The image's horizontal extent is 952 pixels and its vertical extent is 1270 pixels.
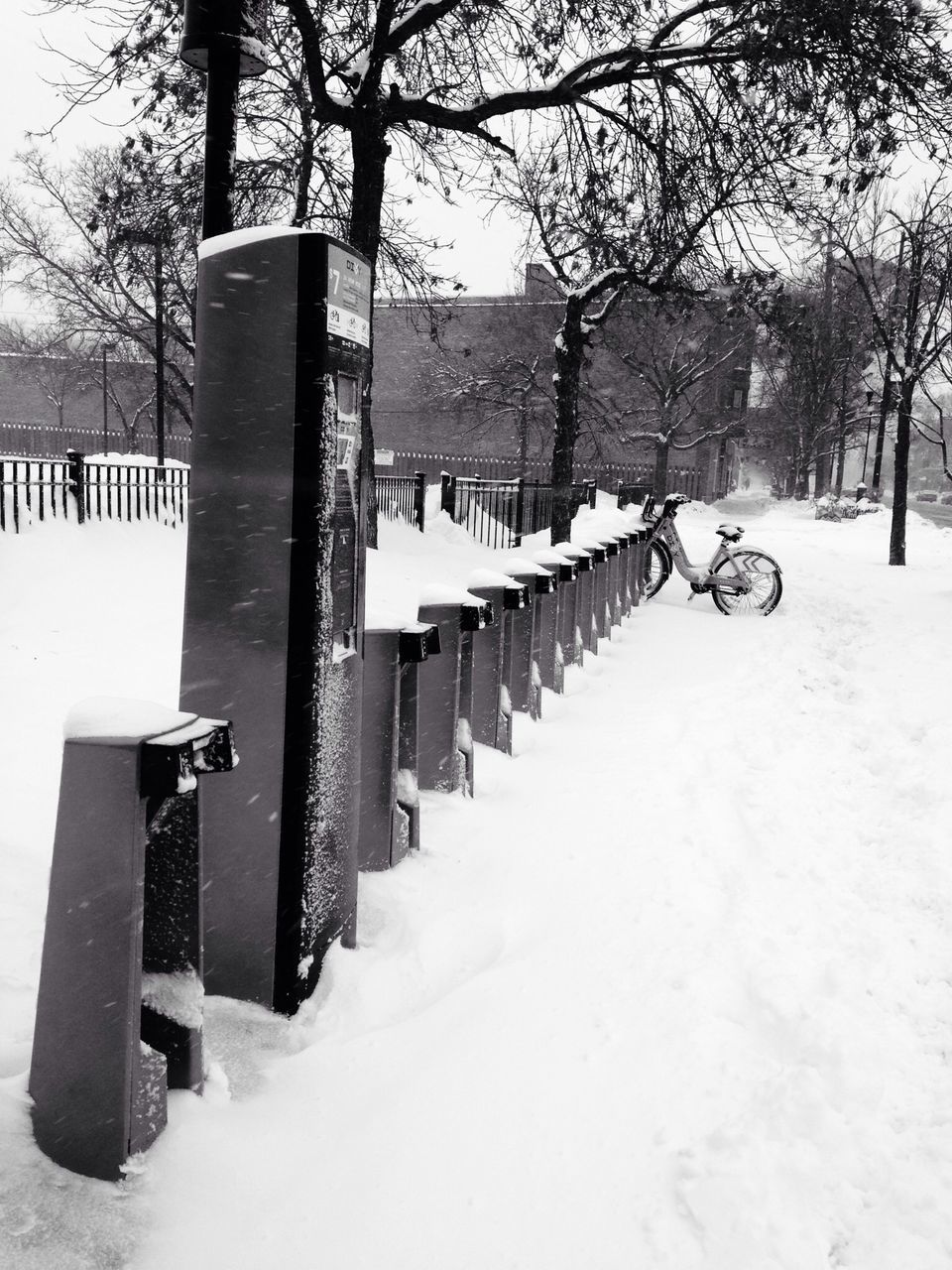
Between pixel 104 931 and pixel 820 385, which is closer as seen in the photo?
pixel 104 931

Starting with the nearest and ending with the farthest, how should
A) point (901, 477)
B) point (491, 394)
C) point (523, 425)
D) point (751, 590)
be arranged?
point (751, 590), point (901, 477), point (523, 425), point (491, 394)

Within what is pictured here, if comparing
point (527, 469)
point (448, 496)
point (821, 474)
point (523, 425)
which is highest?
point (523, 425)

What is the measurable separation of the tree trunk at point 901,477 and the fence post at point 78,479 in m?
13.6

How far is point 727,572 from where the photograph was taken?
1184 cm

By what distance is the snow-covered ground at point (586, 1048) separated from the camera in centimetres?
205

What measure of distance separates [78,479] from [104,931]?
1268cm

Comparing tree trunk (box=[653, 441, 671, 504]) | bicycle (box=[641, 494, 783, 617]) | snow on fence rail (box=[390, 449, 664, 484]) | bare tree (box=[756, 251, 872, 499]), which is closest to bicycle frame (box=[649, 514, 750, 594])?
bicycle (box=[641, 494, 783, 617])

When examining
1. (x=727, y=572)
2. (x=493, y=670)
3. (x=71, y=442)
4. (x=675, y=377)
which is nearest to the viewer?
(x=493, y=670)

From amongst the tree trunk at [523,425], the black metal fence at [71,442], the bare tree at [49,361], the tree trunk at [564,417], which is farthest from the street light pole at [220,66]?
the black metal fence at [71,442]

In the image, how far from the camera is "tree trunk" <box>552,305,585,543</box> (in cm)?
1656

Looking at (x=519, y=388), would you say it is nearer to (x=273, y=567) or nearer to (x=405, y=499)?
(x=405, y=499)

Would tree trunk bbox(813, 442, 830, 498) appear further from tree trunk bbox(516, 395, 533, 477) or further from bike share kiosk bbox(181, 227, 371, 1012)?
bike share kiosk bbox(181, 227, 371, 1012)

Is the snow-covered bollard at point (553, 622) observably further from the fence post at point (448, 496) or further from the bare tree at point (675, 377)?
the bare tree at point (675, 377)

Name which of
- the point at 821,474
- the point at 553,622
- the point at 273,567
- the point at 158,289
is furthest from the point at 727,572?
the point at 821,474
